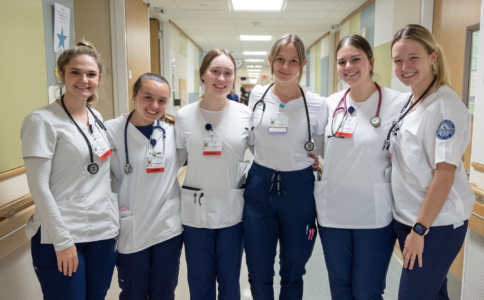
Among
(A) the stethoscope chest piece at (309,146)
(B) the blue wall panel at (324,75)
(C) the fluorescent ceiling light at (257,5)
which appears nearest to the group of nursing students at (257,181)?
(A) the stethoscope chest piece at (309,146)

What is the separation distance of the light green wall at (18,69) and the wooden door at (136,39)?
2.58 meters

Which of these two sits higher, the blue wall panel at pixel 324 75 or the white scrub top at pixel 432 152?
the blue wall panel at pixel 324 75

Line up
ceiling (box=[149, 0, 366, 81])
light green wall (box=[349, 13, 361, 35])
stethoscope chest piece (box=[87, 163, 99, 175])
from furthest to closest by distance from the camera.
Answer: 1. light green wall (box=[349, 13, 361, 35])
2. ceiling (box=[149, 0, 366, 81])
3. stethoscope chest piece (box=[87, 163, 99, 175])

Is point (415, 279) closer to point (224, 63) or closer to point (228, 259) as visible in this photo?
point (228, 259)

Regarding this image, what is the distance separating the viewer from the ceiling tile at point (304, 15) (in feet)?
19.7

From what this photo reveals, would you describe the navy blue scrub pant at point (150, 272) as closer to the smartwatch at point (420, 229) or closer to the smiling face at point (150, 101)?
the smiling face at point (150, 101)

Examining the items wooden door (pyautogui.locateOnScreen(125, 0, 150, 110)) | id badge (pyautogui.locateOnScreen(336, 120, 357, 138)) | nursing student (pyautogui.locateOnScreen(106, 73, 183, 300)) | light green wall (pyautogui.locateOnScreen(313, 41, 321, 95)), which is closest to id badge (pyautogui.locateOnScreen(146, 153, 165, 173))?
nursing student (pyautogui.locateOnScreen(106, 73, 183, 300))

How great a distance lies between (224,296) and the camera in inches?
71.7

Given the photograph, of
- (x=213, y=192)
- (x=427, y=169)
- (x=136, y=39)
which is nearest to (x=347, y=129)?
(x=427, y=169)

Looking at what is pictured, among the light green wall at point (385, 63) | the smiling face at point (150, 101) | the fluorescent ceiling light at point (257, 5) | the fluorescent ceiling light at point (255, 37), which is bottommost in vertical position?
the smiling face at point (150, 101)

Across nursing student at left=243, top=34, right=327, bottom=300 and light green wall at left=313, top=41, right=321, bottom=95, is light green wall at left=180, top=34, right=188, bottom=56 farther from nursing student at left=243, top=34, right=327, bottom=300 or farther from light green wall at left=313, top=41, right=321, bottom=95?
nursing student at left=243, top=34, right=327, bottom=300

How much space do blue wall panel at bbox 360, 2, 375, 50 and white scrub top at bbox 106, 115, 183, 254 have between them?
4.43 m

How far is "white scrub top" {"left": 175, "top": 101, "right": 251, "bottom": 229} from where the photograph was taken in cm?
178

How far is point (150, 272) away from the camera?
5.78ft
